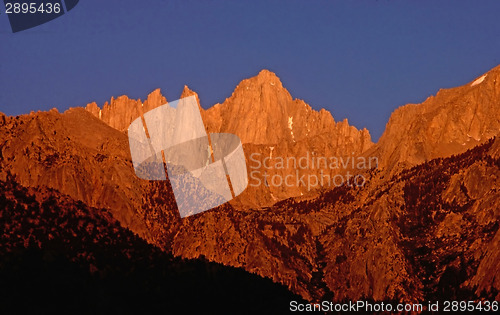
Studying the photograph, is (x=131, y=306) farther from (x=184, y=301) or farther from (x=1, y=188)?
(x=1, y=188)

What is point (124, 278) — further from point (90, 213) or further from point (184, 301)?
point (90, 213)

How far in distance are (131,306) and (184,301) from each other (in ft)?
58.6

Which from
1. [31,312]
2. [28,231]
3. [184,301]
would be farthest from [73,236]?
[31,312]

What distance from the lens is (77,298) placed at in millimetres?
123750

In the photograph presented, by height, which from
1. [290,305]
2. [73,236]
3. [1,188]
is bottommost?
[290,305]

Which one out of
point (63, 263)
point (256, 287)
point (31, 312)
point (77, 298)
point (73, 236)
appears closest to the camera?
point (31, 312)

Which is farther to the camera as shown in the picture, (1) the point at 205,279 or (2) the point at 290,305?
(2) the point at 290,305

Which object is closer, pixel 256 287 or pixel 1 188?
pixel 1 188

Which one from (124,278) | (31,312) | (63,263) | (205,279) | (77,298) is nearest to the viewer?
(31,312)

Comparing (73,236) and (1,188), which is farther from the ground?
(1,188)

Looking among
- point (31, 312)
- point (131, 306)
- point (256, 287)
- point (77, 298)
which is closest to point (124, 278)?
point (131, 306)

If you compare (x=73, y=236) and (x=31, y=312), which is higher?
(x=73, y=236)

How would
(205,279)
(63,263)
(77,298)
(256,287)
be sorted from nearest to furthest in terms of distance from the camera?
(77,298), (63,263), (205,279), (256,287)

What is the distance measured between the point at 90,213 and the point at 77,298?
69.9 m
